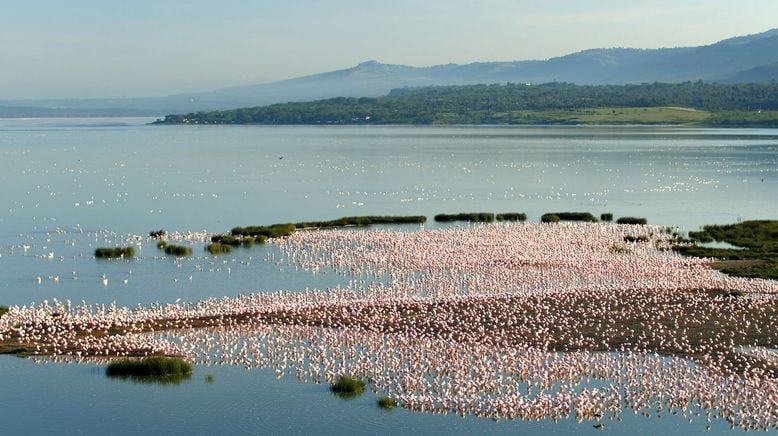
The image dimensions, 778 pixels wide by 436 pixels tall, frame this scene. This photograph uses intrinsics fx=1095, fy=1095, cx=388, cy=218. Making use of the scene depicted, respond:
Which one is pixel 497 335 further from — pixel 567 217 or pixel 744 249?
pixel 567 217

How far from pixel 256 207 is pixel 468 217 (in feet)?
51.6

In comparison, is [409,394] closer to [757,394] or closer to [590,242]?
[757,394]

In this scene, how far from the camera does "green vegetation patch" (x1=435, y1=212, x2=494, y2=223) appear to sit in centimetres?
6019

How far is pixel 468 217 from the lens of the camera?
199 ft

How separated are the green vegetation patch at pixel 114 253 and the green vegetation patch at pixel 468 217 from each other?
1926cm

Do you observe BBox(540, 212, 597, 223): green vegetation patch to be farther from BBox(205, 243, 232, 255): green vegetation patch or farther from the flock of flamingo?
BBox(205, 243, 232, 255): green vegetation patch

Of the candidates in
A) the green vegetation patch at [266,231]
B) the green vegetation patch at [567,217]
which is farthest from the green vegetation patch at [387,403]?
the green vegetation patch at [567,217]

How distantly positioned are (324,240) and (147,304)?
54.3 feet

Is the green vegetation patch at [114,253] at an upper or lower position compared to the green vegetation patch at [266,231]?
upper

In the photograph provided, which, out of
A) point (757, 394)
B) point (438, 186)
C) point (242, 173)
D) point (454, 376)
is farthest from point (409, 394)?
point (242, 173)

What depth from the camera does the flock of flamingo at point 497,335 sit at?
24281mm

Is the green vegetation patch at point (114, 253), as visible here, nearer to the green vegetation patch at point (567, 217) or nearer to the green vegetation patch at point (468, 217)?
the green vegetation patch at point (468, 217)

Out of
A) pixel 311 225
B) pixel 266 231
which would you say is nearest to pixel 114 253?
pixel 266 231

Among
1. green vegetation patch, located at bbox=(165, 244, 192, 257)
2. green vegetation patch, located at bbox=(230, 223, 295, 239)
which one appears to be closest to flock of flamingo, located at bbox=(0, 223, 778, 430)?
green vegetation patch, located at bbox=(165, 244, 192, 257)
